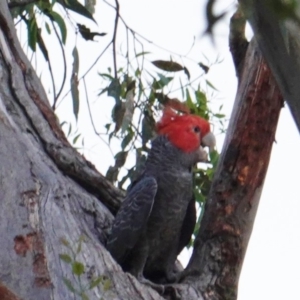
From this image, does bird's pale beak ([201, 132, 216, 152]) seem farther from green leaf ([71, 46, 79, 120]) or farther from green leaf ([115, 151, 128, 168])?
green leaf ([71, 46, 79, 120])

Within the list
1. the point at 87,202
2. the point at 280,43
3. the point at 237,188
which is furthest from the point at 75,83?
the point at 280,43

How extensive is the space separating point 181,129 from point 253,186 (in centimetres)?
57

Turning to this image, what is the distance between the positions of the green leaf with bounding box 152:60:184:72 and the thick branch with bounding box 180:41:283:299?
2.44 ft

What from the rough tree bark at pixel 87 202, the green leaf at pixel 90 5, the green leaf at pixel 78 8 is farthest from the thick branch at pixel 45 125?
the green leaf at pixel 90 5

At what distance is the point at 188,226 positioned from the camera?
227 centimetres

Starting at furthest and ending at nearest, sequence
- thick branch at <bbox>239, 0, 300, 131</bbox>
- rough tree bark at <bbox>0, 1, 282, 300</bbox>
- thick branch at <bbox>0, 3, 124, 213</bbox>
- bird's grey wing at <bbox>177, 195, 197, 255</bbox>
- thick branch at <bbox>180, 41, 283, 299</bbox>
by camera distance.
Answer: bird's grey wing at <bbox>177, 195, 197, 255</bbox>
thick branch at <bbox>0, 3, 124, 213</bbox>
thick branch at <bbox>180, 41, 283, 299</bbox>
rough tree bark at <bbox>0, 1, 282, 300</bbox>
thick branch at <bbox>239, 0, 300, 131</bbox>

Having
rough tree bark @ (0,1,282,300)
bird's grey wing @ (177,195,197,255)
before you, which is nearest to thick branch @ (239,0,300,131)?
rough tree bark @ (0,1,282,300)

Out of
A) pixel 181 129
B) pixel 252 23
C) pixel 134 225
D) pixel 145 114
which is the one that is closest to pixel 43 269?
pixel 134 225

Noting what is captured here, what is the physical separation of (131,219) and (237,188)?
13.7 inches

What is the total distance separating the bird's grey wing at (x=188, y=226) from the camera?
2.27 m

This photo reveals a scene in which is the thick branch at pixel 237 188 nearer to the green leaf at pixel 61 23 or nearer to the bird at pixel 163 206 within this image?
the bird at pixel 163 206

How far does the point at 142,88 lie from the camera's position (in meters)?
2.80

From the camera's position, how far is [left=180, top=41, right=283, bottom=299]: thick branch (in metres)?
1.84

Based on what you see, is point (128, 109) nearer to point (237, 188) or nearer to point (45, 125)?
point (45, 125)
